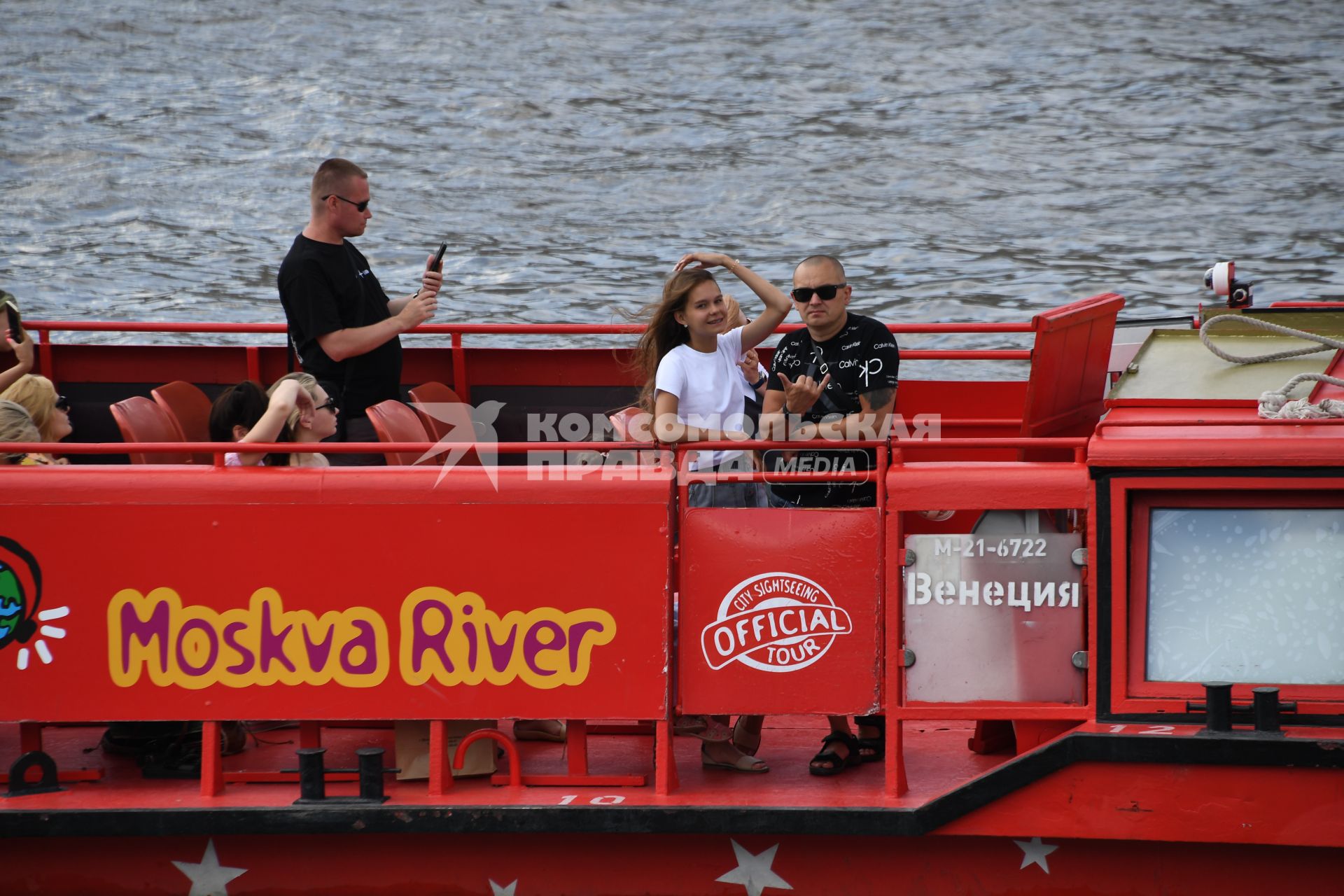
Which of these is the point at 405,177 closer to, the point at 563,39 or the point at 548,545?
the point at 563,39

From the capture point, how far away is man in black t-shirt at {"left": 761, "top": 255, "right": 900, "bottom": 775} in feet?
15.6

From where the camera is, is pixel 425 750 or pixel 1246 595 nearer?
pixel 1246 595

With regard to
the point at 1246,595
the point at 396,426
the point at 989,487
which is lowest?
the point at 1246,595

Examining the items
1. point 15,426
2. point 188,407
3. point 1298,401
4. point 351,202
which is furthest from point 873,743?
point 188,407

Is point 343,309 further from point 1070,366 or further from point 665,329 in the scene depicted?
point 1070,366

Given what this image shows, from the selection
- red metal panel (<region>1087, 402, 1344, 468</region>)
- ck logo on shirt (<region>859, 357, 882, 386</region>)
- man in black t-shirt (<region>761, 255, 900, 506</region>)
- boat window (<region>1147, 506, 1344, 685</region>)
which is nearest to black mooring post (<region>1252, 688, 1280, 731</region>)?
boat window (<region>1147, 506, 1344, 685</region>)

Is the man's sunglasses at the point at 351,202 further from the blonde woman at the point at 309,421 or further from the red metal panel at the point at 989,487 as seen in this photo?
the red metal panel at the point at 989,487

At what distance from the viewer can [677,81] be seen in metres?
31.0

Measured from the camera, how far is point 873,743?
4.98 metres

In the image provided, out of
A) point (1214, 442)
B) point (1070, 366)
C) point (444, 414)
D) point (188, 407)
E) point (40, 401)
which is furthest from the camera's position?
point (188, 407)

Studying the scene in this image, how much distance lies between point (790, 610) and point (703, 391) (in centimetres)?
95

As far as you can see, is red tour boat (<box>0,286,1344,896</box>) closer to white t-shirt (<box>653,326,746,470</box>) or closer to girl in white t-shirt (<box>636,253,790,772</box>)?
girl in white t-shirt (<box>636,253,790,772</box>)

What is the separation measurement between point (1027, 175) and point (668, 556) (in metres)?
24.8

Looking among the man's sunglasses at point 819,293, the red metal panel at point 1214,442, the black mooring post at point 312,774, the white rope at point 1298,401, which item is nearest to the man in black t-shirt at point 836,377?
the man's sunglasses at point 819,293
